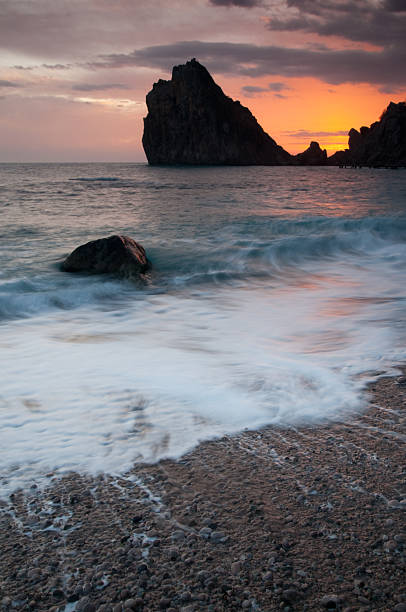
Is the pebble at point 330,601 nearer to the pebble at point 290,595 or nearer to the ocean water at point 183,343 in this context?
the pebble at point 290,595

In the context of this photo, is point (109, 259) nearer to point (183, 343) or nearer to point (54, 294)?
point (54, 294)

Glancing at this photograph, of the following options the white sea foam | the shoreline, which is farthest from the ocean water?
the shoreline

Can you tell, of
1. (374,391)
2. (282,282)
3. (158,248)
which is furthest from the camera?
(158,248)

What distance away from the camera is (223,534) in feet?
5.55

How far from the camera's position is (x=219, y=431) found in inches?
98.4

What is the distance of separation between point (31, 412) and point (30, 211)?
15583mm

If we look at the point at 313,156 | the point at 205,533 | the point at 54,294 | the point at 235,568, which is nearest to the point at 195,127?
the point at 313,156

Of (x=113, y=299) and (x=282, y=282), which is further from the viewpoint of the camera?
(x=282, y=282)

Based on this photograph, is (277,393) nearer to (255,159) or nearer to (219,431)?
(219,431)

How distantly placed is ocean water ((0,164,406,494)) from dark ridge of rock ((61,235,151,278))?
28 centimetres

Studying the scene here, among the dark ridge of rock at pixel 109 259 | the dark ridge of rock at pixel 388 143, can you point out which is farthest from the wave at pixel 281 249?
the dark ridge of rock at pixel 388 143

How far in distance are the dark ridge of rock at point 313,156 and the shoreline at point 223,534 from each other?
488 feet

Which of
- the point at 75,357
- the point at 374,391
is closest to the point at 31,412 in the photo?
the point at 75,357

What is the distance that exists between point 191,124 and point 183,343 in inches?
4595
